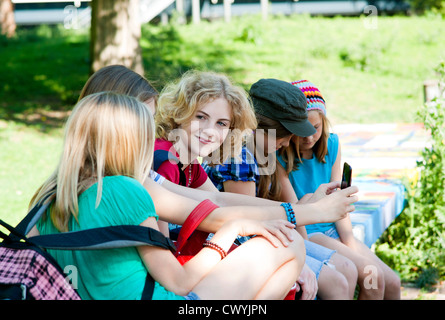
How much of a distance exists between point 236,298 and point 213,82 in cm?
142

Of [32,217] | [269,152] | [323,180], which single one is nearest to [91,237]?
[32,217]

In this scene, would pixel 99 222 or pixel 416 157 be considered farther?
pixel 416 157

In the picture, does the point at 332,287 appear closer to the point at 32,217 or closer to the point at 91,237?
the point at 91,237

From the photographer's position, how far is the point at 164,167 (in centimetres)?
293

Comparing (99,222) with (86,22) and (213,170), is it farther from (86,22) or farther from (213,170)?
(86,22)

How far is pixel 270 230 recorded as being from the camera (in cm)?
233

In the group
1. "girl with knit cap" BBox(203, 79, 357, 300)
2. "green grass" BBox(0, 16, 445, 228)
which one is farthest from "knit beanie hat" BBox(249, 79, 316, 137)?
"green grass" BBox(0, 16, 445, 228)

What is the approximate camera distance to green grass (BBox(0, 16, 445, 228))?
920 centimetres

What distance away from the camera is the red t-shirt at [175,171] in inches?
115

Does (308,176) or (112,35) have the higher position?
(112,35)

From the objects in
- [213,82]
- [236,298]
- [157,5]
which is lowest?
[236,298]

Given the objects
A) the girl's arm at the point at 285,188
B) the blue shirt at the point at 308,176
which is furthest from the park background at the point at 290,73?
the girl's arm at the point at 285,188

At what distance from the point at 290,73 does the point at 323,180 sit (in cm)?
815
